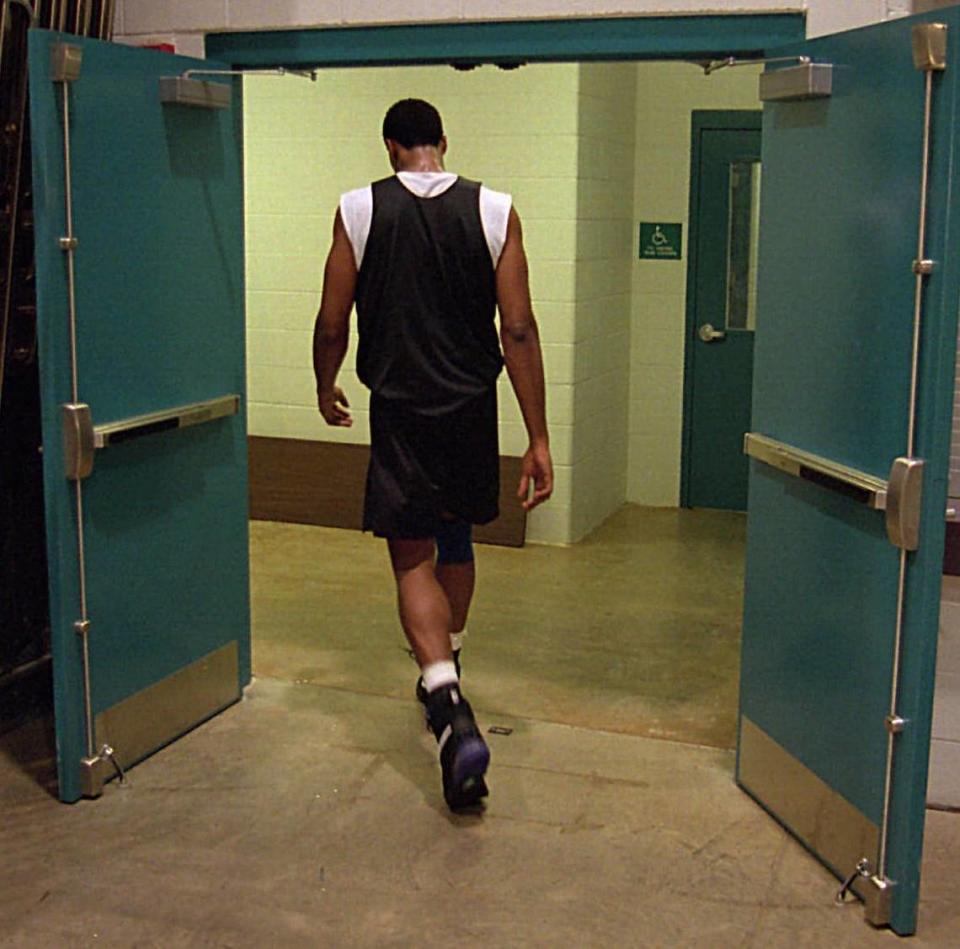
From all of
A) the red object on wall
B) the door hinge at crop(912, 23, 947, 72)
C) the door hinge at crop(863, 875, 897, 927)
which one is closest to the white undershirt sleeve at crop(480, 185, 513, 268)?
the door hinge at crop(912, 23, 947, 72)

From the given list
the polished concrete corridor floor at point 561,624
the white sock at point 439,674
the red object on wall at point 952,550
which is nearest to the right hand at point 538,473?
the white sock at point 439,674

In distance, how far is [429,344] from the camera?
3.39m

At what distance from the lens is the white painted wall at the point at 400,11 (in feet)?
10.5

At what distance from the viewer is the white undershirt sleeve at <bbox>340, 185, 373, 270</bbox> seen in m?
3.38

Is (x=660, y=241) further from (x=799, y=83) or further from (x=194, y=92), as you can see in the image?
(x=799, y=83)

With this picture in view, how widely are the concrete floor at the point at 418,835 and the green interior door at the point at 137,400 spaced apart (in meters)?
0.23

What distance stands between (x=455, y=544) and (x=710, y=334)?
3377mm

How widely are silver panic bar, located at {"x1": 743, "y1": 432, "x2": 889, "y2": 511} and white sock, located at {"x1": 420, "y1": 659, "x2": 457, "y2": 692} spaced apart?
35.1 inches

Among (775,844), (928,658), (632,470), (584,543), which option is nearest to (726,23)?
(928,658)

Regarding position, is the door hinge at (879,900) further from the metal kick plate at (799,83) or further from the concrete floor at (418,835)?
the metal kick plate at (799,83)

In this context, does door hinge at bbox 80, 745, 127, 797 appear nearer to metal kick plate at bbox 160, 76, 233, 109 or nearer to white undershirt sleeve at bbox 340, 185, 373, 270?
white undershirt sleeve at bbox 340, 185, 373, 270

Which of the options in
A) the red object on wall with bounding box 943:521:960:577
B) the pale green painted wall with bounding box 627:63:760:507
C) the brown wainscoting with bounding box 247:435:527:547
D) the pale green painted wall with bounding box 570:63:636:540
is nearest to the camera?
the red object on wall with bounding box 943:521:960:577

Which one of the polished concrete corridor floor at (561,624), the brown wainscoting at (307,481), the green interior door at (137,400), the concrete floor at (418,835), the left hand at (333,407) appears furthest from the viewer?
the brown wainscoting at (307,481)

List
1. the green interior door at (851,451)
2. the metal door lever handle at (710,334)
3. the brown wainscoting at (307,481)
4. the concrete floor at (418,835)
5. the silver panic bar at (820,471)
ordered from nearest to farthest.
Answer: the green interior door at (851,451) < the silver panic bar at (820,471) < the concrete floor at (418,835) < the brown wainscoting at (307,481) < the metal door lever handle at (710,334)
